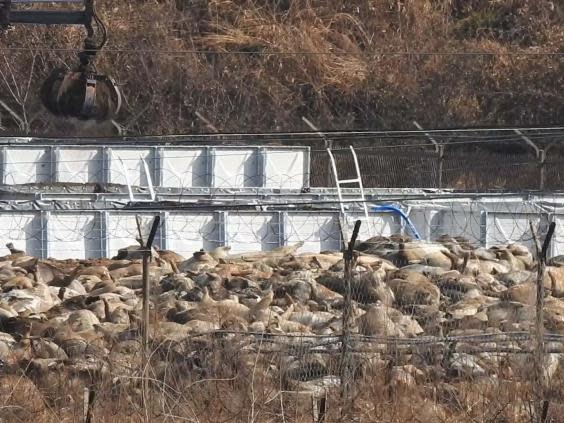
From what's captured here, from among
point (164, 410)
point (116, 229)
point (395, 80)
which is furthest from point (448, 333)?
point (395, 80)

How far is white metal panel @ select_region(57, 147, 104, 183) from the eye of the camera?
25.8m

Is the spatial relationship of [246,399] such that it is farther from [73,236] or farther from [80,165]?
[80,165]

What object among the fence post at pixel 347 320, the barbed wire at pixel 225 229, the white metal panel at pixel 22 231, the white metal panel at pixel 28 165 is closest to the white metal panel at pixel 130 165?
the white metal panel at pixel 28 165

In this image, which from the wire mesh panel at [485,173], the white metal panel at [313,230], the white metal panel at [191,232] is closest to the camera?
the white metal panel at [191,232]

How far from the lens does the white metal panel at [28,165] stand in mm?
25844

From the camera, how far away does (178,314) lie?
53.0ft

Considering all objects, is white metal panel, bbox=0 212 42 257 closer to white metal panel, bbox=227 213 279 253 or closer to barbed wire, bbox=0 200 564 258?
barbed wire, bbox=0 200 564 258

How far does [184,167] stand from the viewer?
86.6ft

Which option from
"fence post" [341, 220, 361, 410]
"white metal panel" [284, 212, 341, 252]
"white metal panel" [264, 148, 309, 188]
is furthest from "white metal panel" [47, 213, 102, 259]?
"fence post" [341, 220, 361, 410]

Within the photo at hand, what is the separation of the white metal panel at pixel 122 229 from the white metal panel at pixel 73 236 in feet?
0.73

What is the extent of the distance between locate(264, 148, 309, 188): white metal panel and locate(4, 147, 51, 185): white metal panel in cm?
425

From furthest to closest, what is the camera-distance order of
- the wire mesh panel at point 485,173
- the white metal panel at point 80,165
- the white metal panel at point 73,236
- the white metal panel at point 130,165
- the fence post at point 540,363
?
the wire mesh panel at point 485,173, the white metal panel at point 130,165, the white metal panel at point 80,165, the white metal panel at point 73,236, the fence post at point 540,363

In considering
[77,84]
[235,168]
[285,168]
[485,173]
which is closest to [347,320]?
[77,84]

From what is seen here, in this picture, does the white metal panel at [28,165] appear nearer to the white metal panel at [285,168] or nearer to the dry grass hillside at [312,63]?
the white metal panel at [285,168]
